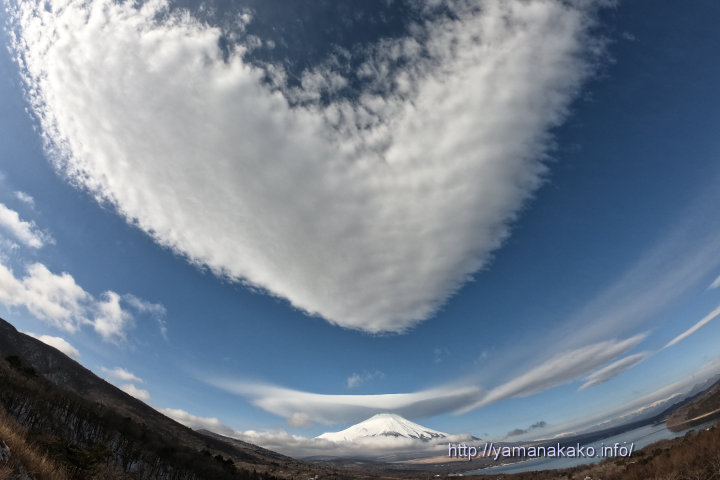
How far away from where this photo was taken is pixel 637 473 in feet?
90.7

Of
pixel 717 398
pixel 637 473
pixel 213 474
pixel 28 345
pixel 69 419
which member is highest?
pixel 717 398

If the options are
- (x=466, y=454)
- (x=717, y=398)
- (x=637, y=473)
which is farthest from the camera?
(x=717, y=398)

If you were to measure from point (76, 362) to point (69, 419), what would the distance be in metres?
122

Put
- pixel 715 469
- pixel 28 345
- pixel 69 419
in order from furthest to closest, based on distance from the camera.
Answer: pixel 28 345
pixel 69 419
pixel 715 469

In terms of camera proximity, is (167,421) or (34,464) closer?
(34,464)

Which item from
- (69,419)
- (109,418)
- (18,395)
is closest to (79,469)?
(18,395)

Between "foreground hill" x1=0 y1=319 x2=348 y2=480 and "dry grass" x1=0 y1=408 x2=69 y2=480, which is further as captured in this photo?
"foreground hill" x1=0 y1=319 x2=348 y2=480

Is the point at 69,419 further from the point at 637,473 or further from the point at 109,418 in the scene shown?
the point at 637,473

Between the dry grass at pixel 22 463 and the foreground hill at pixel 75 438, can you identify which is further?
the foreground hill at pixel 75 438

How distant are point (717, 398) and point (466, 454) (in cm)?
16313

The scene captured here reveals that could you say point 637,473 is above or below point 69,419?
above

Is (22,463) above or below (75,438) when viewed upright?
above

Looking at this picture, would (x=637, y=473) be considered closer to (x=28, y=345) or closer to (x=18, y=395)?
(x=18, y=395)

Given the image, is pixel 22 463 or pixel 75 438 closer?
pixel 22 463
